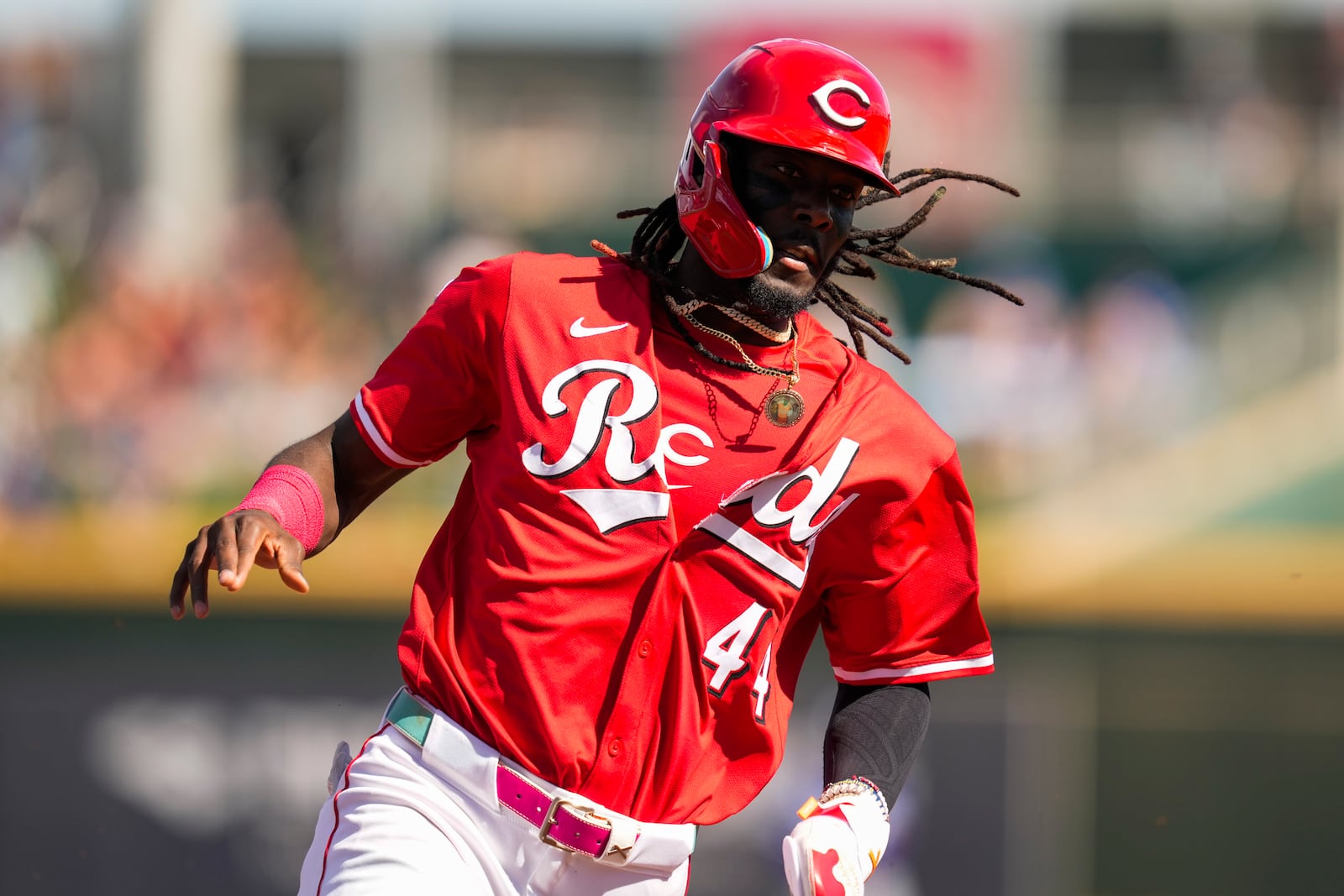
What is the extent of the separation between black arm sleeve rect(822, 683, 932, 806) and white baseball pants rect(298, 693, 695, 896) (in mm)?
405

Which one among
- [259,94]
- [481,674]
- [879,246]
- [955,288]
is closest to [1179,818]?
[955,288]

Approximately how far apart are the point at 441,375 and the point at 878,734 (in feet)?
3.76

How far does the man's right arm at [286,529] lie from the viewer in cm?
308

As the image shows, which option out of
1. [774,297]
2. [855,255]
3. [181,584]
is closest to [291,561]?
[181,584]

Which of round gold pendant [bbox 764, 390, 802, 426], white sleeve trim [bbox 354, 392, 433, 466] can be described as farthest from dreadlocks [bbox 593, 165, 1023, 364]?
white sleeve trim [bbox 354, 392, 433, 466]

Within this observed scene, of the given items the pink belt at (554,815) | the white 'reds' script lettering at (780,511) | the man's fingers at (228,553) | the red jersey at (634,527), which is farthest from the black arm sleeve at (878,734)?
the man's fingers at (228,553)

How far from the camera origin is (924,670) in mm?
3639

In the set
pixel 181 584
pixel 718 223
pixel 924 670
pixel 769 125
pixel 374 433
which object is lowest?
pixel 924 670

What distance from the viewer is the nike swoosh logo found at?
3387 mm

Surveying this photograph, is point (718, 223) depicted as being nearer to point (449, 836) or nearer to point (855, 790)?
point (855, 790)

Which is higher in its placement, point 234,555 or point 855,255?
point 855,255

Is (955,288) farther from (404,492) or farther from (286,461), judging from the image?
(286,461)

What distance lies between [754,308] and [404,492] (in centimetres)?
563

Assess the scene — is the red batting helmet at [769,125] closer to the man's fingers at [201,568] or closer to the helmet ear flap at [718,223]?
the helmet ear flap at [718,223]
